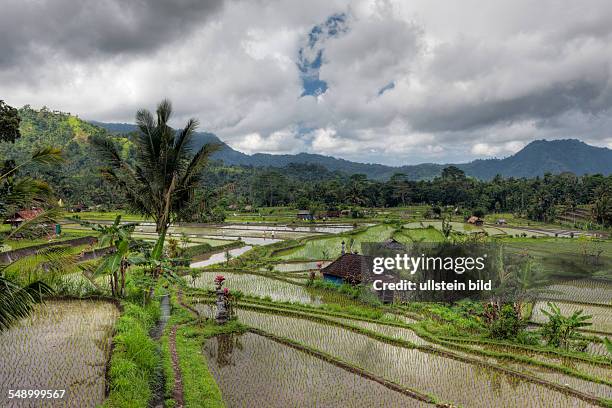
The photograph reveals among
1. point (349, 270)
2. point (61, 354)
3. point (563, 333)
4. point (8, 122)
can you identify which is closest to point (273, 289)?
point (349, 270)

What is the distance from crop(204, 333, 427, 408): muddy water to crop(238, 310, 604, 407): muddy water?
0.66 metres

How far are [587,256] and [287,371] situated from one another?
78.0 ft

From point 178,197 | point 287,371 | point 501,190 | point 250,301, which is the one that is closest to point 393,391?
point 287,371

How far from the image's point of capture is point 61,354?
691 centimetres

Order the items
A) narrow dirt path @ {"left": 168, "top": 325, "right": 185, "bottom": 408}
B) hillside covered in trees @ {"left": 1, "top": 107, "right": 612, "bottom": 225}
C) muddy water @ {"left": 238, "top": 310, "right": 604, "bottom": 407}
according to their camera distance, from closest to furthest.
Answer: narrow dirt path @ {"left": 168, "top": 325, "right": 185, "bottom": 408}, muddy water @ {"left": 238, "top": 310, "right": 604, "bottom": 407}, hillside covered in trees @ {"left": 1, "top": 107, "right": 612, "bottom": 225}

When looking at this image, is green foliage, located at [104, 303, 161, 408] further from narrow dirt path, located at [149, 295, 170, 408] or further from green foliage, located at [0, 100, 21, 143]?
green foliage, located at [0, 100, 21, 143]

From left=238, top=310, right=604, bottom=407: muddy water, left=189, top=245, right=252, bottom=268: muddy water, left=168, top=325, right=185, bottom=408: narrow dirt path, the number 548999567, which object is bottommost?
left=189, top=245, right=252, bottom=268: muddy water

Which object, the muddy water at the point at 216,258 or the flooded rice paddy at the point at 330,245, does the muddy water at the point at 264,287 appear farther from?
the flooded rice paddy at the point at 330,245

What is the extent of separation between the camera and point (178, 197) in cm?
1135

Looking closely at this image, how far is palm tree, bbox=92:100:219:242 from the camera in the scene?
10469 millimetres

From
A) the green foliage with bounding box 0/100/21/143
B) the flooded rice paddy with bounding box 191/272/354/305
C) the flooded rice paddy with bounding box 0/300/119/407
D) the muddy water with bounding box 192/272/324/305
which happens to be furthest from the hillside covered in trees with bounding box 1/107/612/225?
the flooded rice paddy with bounding box 0/300/119/407

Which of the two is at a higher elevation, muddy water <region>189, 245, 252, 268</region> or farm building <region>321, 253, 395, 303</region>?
farm building <region>321, 253, 395, 303</region>

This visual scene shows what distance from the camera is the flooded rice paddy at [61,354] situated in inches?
221

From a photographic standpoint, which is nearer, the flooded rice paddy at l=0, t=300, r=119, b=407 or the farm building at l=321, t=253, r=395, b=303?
the flooded rice paddy at l=0, t=300, r=119, b=407
